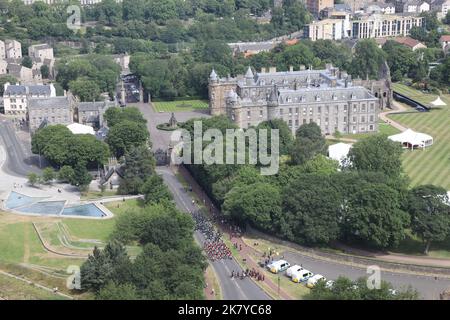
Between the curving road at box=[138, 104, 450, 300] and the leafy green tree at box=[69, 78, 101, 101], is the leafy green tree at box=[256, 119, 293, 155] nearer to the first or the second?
the curving road at box=[138, 104, 450, 300]

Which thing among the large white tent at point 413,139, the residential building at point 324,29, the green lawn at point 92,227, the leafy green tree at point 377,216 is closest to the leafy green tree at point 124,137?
the green lawn at point 92,227

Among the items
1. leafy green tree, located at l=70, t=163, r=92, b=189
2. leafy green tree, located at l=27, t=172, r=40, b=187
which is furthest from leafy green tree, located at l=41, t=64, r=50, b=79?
leafy green tree, located at l=70, t=163, r=92, b=189

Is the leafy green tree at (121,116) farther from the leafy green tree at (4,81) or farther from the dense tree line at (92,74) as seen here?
the leafy green tree at (4,81)

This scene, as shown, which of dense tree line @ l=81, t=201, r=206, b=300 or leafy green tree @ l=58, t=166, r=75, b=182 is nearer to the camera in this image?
dense tree line @ l=81, t=201, r=206, b=300
